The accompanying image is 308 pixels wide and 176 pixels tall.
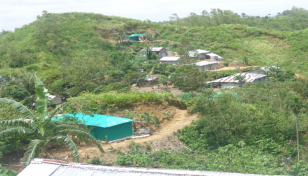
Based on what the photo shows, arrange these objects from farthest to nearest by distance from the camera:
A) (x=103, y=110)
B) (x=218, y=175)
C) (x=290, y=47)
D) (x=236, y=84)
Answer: (x=290, y=47) → (x=236, y=84) → (x=103, y=110) → (x=218, y=175)

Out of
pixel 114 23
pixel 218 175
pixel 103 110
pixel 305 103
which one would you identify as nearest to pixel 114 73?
pixel 103 110

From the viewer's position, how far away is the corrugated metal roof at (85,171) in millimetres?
6430

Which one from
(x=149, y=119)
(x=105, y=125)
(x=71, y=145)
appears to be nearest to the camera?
(x=71, y=145)

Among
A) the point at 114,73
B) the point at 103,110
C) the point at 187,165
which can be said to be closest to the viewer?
the point at 187,165

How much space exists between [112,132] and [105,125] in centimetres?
63

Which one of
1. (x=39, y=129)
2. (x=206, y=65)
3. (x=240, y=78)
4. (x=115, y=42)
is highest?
(x=115, y=42)

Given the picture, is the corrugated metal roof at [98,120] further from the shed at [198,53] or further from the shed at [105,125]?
the shed at [198,53]

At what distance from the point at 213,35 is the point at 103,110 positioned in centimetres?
4605

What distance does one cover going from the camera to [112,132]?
14336 mm

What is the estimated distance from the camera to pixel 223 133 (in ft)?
49.3

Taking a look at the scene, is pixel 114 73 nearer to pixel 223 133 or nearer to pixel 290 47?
pixel 223 133

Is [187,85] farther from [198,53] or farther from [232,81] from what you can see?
[198,53]

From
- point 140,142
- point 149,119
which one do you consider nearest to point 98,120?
point 140,142

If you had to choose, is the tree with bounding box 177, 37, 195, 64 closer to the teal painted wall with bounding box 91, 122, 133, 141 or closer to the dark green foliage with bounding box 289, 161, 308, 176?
the teal painted wall with bounding box 91, 122, 133, 141
